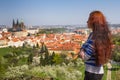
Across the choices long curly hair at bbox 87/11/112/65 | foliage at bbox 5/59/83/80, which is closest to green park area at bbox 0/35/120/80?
foliage at bbox 5/59/83/80

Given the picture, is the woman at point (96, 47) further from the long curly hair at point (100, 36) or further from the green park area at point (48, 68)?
the green park area at point (48, 68)

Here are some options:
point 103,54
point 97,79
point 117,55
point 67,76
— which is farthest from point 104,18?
point 117,55

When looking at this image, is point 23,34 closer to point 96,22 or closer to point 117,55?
point 117,55

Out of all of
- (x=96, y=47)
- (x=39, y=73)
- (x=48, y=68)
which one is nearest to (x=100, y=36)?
(x=96, y=47)

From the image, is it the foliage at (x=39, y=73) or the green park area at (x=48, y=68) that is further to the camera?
the green park area at (x=48, y=68)

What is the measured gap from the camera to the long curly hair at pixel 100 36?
2.50m

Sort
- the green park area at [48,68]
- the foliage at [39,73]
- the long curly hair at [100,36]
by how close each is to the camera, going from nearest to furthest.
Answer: the long curly hair at [100,36], the foliage at [39,73], the green park area at [48,68]

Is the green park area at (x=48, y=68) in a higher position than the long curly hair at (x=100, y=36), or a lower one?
lower

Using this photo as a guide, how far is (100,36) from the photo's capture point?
255 centimetres

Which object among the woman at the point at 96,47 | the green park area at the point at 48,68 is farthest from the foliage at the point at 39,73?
the woman at the point at 96,47

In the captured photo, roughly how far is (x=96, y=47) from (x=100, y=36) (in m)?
0.10

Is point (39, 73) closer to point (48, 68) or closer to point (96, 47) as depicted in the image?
point (48, 68)

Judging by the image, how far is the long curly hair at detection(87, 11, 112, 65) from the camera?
2.50m

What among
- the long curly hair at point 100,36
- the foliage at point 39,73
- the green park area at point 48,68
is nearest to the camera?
the long curly hair at point 100,36
